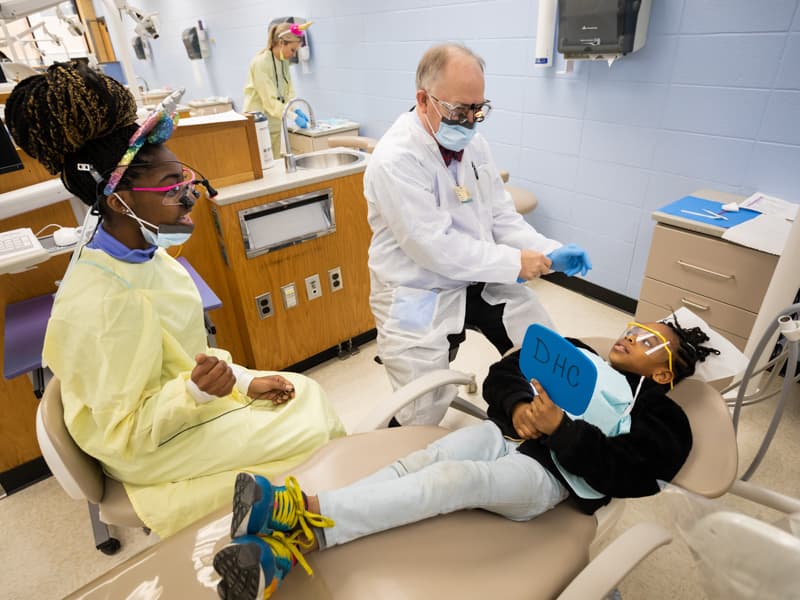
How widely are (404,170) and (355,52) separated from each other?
3.01 metres

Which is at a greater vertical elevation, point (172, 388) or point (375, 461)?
point (172, 388)

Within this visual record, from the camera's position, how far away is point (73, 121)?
1.00 m

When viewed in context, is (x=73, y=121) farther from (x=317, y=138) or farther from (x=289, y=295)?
(x=317, y=138)

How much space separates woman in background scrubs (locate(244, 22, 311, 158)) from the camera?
391cm

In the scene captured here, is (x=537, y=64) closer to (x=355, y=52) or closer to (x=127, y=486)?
(x=355, y=52)

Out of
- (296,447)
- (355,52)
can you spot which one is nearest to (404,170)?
(296,447)

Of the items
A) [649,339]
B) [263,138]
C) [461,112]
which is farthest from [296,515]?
[263,138]

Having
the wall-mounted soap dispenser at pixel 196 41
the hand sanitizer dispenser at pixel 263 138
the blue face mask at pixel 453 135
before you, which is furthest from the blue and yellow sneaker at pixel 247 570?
the wall-mounted soap dispenser at pixel 196 41

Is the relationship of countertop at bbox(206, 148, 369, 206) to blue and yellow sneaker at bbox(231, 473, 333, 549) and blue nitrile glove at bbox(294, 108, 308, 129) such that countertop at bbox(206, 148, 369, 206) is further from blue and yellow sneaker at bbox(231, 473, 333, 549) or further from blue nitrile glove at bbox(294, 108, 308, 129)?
blue nitrile glove at bbox(294, 108, 308, 129)

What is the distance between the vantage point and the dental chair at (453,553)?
84 centimetres

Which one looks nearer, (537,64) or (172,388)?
(172,388)

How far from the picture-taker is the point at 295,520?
35.2 inches

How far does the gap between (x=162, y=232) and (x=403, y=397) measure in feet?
2.47

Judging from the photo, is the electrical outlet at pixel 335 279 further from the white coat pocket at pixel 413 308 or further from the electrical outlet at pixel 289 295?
the white coat pocket at pixel 413 308
